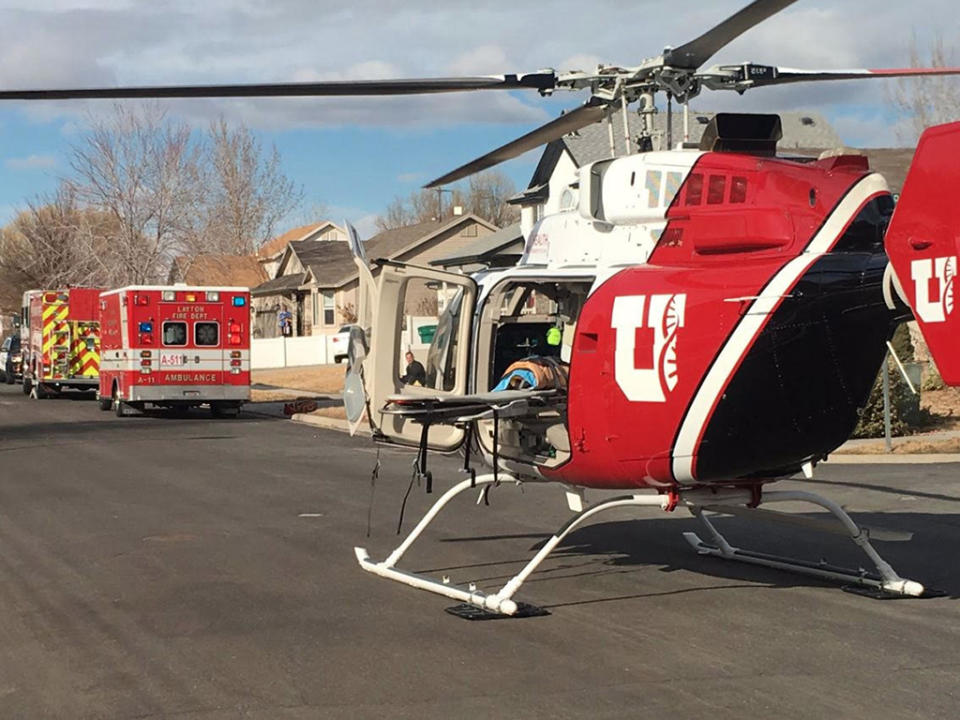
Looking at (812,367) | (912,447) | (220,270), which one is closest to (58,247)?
(220,270)

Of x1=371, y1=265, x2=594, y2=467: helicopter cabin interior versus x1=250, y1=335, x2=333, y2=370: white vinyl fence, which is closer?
x1=371, y1=265, x2=594, y2=467: helicopter cabin interior

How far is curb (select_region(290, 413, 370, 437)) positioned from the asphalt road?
1165 centimetres

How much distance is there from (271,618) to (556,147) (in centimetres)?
3778

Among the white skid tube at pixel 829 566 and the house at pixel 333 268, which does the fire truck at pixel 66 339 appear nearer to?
the house at pixel 333 268

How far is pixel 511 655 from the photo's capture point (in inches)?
293

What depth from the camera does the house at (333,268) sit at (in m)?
62.9

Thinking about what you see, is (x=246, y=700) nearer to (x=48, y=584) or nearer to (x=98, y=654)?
(x=98, y=654)

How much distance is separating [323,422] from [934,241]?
21935mm

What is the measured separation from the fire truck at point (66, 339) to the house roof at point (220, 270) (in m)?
14.5

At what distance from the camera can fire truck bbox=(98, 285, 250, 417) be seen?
28.7 m

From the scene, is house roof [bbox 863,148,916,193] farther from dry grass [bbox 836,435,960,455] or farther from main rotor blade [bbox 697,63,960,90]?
main rotor blade [bbox 697,63,960,90]

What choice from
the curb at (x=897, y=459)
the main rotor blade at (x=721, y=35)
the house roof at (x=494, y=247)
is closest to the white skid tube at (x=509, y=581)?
the main rotor blade at (x=721, y=35)

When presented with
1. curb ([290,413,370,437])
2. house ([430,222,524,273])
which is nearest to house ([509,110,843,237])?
house ([430,222,524,273])

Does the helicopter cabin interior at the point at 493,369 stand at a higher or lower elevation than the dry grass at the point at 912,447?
higher
